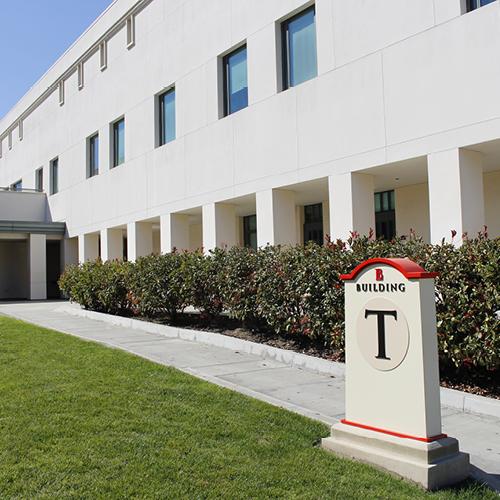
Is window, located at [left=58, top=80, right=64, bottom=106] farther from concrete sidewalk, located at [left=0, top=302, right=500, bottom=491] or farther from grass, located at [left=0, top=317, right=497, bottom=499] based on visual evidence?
grass, located at [left=0, top=317, right=497, bottom=499]

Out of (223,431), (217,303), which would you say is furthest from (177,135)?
(223,431)

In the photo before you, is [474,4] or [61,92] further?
[61,92]

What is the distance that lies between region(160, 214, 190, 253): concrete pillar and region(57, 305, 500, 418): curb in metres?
3.79

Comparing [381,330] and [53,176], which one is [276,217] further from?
[53,176]

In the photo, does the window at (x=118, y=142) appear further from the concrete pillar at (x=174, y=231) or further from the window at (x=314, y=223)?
the window at (x=314, y=223)

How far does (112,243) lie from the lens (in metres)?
23.5

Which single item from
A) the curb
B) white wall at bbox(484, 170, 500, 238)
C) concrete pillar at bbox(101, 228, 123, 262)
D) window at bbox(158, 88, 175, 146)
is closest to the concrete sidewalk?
the curb

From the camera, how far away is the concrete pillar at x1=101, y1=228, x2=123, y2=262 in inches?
922

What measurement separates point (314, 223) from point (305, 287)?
8.49 metres

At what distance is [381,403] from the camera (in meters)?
4.94

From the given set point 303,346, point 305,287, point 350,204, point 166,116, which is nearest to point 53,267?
point 166,116

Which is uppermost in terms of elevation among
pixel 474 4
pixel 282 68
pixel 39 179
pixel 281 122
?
pixel 39 179

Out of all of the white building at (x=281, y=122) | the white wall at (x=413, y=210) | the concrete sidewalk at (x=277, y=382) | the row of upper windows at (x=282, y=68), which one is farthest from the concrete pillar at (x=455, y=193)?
the concrete sidewalk at (x=277, y=382)

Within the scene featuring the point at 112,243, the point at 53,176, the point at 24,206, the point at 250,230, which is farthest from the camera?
the point at 24,206
